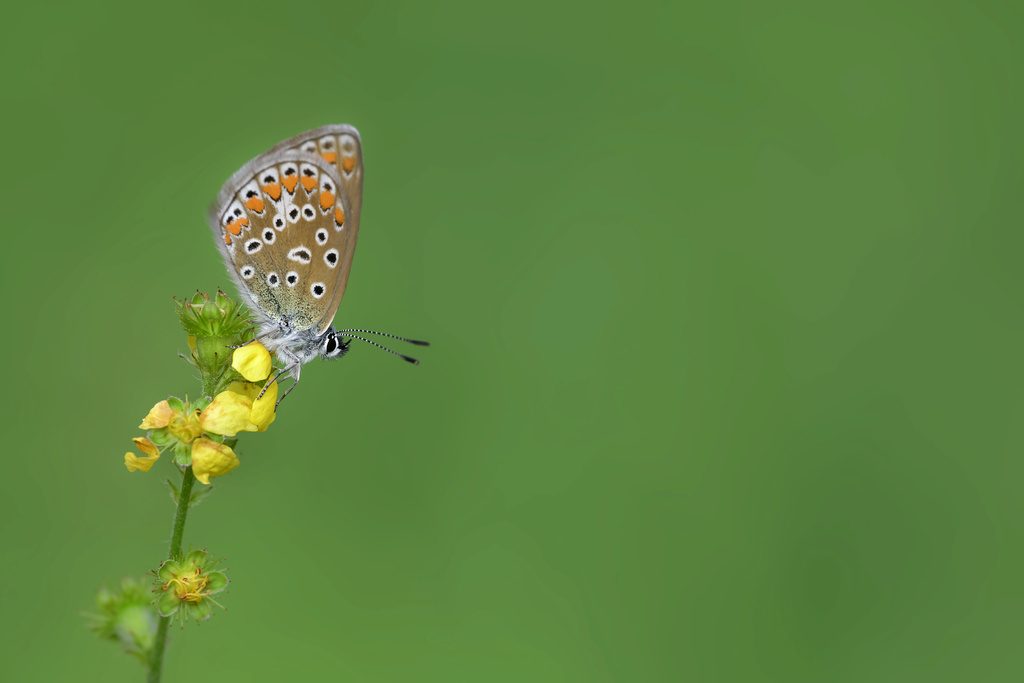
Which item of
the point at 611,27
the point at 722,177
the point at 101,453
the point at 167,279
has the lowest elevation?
the point at 101,453

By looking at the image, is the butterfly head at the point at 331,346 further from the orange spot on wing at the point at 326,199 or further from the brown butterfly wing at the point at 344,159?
the orange spot on wing at the point at 326,199

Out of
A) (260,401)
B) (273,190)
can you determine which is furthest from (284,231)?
(260,401)

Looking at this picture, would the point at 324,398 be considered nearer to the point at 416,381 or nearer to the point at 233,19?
the point at 416,381

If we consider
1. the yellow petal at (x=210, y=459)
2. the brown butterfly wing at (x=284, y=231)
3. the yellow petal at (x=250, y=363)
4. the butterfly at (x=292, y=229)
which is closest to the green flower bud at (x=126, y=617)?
the yellow petal at (x=210, y=459)

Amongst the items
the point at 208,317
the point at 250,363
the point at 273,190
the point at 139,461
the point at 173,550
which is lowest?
the point at 173,550

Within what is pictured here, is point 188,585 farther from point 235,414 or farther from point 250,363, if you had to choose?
point 250,363

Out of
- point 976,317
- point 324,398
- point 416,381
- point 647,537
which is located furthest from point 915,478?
point 324,398

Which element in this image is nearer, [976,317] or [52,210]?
[52,210]
